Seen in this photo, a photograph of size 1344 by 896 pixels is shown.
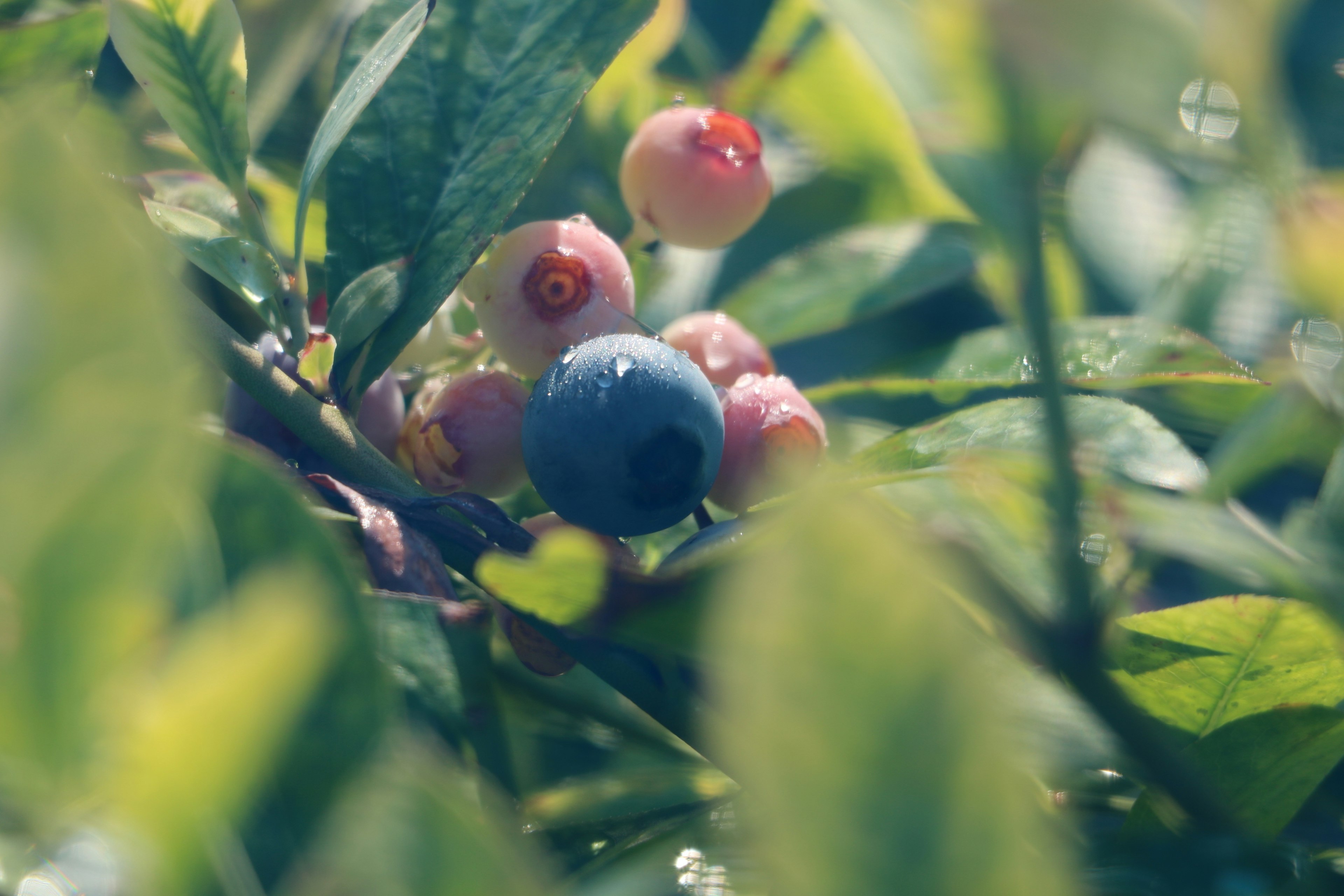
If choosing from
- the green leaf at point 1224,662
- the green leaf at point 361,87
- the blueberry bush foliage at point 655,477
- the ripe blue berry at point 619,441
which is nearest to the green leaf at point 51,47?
the blueberry bush foliage at point 655,477

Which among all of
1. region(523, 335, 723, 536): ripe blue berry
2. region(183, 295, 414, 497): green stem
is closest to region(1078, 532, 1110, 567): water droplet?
region(523, 335, 723, 536): ripe blue berry

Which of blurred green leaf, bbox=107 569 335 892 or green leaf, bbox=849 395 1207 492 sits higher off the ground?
blurred green leaf, bbox=107 569 335 892

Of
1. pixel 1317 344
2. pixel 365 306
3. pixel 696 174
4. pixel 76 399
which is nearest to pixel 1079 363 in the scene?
pixel 1317 344

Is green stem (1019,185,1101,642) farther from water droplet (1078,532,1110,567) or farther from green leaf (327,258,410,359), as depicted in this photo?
green leaf (327,258,410,359)

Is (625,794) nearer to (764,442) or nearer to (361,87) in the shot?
(764,442)

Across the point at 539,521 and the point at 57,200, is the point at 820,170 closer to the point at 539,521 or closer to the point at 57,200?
the point at 539,521

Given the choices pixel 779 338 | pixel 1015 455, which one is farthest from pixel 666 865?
pixel 779 338

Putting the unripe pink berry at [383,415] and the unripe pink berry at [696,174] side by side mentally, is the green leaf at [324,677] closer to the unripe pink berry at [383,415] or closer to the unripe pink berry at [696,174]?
the unripe pink berry at [383,415]
